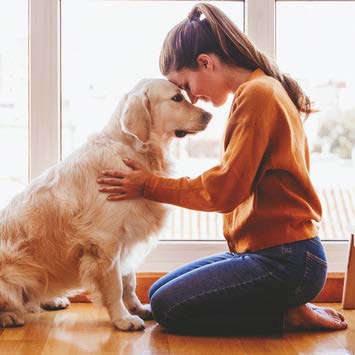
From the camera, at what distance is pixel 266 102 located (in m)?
2.10

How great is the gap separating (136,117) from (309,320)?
3.01 feet

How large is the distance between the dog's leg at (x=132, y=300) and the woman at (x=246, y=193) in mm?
186

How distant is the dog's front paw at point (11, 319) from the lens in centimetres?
238

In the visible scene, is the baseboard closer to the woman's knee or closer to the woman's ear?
the woman's knee

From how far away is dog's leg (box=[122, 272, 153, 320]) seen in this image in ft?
8.29

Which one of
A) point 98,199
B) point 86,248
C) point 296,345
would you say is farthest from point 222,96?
point 296,345

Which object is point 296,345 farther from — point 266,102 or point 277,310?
point 266,102

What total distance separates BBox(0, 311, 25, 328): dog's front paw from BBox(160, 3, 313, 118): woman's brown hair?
1037mm

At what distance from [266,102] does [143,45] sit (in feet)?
3.26

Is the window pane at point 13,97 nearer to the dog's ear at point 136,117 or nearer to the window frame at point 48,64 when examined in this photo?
the window frame at point 48,64

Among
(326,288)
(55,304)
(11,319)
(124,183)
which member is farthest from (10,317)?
(326,288)

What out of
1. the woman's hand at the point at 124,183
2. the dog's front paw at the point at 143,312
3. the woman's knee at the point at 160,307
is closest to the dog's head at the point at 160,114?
the woman's hand at the point at 124,183

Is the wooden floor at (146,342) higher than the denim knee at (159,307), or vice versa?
the denim knee at (159,307)

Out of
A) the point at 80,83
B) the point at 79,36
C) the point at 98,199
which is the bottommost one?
the point at 98,199
